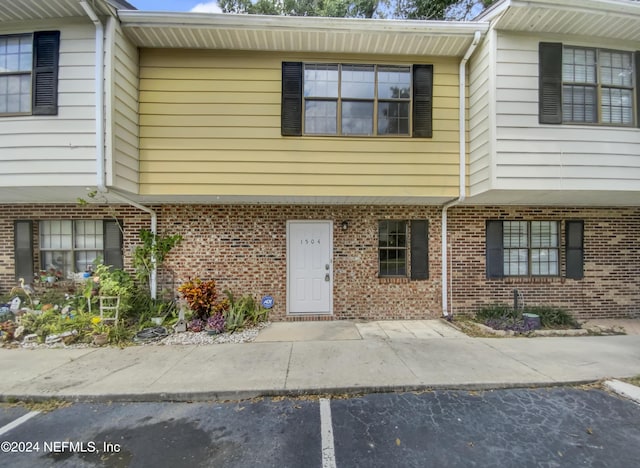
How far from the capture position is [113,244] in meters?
6.10

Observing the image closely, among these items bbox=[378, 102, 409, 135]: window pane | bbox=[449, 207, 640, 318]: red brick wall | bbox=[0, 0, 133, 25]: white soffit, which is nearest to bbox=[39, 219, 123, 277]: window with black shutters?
bbox=[0, 0, 133, 25]: white soffit

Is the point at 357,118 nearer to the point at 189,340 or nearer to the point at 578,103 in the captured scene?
the point at 578,103

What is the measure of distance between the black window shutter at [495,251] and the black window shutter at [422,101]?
8.28 feet

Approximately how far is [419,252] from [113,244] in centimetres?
632

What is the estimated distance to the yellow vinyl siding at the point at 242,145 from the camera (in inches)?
207

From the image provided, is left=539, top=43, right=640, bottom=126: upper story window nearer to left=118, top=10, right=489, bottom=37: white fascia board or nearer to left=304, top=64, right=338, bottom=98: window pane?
left=118, top=10, right=489, bottom=37: white fascia board

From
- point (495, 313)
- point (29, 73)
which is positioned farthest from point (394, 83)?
point (29, 73)

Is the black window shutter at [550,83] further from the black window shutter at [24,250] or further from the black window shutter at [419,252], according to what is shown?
the black window shutter at [24,250]

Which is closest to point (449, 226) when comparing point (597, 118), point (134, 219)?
point (597, 118)

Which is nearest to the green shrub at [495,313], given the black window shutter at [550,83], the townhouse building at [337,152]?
the townhouse building at [337,152]

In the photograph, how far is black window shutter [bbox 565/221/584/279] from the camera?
6352 millimetres

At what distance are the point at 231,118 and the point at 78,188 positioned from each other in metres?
2.72

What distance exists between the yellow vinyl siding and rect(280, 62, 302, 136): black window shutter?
0.11 meters

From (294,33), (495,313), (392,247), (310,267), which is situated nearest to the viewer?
(294,33)
